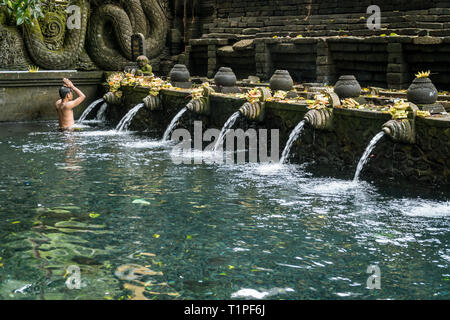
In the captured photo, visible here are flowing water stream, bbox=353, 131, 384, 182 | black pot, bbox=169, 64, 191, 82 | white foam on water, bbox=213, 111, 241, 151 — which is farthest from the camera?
black pot, bbox=169, 64, 191, 82

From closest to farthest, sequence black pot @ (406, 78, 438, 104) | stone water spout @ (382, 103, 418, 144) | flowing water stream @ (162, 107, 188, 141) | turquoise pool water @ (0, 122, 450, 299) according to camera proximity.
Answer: turquoise pool water @ (0, 122, 450, 299) → stone water spout @ (382, 103, 418, 144) → black pot @ (406, 78, 438, 104) → flowing water stream @ (162, 107, 188, 141)

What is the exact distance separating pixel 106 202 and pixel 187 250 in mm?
2021

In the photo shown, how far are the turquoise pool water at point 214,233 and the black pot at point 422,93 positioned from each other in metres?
1.22

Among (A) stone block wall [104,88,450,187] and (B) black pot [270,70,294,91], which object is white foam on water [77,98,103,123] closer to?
(A) stone block wall [104,88,450,187]

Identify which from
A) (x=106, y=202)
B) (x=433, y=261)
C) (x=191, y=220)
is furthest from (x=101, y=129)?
(x=433, y=261)

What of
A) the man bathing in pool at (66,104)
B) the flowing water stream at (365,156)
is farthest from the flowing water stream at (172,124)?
the flowing water stream at (365,156)

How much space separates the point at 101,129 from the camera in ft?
47.5

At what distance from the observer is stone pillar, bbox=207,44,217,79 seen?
18.5 meters

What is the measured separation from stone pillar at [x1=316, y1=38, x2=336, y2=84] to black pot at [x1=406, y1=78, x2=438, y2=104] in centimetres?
629

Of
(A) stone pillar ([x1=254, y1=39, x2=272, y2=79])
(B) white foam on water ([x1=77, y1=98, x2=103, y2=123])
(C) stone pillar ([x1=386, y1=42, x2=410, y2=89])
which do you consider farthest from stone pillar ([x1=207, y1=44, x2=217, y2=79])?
(C) stone pillar ([x1=386, y1=42, x2=410, y2=89])

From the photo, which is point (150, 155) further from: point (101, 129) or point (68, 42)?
point (68, 42)

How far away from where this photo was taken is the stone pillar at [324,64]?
48.0 ft

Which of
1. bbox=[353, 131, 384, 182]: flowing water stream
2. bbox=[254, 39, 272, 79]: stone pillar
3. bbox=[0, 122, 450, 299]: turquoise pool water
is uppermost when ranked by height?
bbox=[254, 39, 272, 79]: stone pillar
